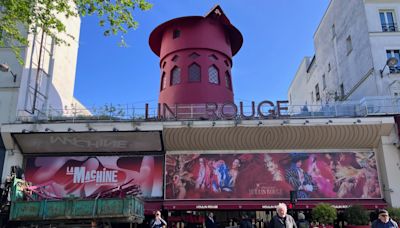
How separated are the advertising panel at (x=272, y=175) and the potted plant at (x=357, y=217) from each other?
4.76 feet

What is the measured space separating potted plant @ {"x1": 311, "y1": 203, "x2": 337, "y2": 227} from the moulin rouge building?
1142 millimetres

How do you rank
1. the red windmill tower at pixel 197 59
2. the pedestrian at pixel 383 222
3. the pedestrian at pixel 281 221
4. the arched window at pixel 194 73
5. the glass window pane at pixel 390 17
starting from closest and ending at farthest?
1. the pedestrian at pixel 281 221
2. the pedestrian at pixel 383 222
3. the glass window pane at pixel 390 17
4. the red windmill tower at pixel 197 59
5. the arched window at pixel 194 73

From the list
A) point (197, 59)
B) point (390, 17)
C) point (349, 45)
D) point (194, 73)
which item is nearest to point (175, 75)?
point (194, 73)

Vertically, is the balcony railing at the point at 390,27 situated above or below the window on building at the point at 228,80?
above

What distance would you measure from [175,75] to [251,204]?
8.44m

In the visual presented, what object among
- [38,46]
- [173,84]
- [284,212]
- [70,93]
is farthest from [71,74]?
[284,212]

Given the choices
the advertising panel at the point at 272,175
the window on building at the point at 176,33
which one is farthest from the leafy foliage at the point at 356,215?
the window on building at the point at 176,33

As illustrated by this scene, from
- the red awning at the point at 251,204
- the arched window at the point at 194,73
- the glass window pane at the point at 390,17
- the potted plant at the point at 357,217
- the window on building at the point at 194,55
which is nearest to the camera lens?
the potted plant at the point at 357,217

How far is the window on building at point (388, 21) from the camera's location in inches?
806

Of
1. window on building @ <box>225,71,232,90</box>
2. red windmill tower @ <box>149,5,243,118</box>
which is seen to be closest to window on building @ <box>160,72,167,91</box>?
red windmill tower @ <box>149,5,243,118</box>

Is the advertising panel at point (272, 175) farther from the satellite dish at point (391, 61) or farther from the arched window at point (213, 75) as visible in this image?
the arched window at point (213, 75)

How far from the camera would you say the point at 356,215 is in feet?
51.4

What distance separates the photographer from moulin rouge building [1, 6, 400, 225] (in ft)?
57.2

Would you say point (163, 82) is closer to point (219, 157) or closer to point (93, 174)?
point (219, 157)
